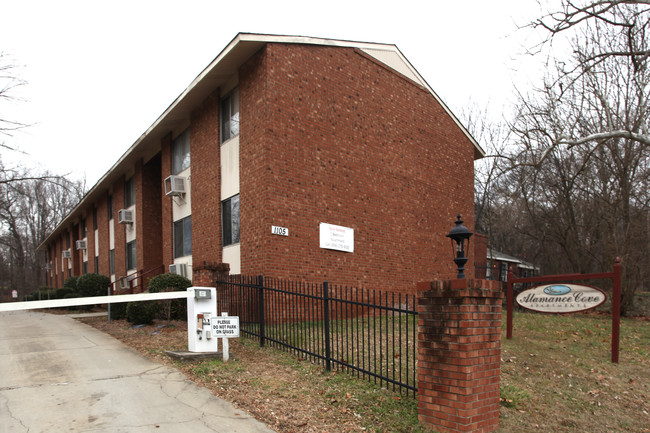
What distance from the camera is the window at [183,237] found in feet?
54.4

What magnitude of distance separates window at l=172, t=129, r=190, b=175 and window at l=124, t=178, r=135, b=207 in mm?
5718

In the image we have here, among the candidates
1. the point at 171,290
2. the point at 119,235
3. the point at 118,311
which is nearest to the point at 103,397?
the point at 171,290

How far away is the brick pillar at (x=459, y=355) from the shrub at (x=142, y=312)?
8.74 metres

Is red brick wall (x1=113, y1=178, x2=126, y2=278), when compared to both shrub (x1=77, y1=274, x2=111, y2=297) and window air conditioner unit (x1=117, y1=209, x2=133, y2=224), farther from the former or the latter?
window air conditioner unit (x1=117, y1=209, x2=133, y2=224)

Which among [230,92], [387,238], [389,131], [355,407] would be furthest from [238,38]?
[355,407]

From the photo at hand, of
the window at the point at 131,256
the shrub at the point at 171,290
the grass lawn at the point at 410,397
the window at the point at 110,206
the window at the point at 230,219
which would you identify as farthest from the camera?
the window at the point at 110,206

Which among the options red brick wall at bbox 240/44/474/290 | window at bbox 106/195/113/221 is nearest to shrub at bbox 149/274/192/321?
red brick wall at bbox 240/44/474/290

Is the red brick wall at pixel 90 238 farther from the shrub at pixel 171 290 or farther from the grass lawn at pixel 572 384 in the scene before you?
the grass lawn at pixel 572 384

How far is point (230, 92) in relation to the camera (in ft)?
46.3

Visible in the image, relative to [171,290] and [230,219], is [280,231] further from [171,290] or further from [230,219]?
[171,290]

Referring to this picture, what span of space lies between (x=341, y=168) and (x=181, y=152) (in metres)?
6.85

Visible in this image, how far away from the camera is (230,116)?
1414cm

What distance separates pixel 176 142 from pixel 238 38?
708 centimetres

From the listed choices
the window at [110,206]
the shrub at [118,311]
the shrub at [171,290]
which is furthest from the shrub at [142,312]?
the window at [110,206]
